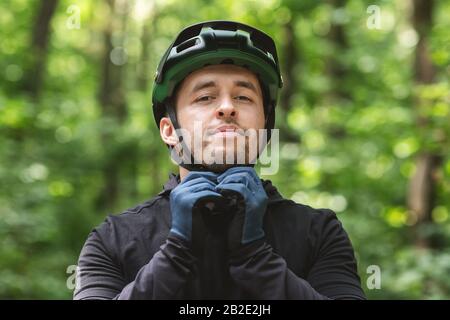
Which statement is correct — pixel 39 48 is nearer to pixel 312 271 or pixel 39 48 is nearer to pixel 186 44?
pixel 186 44

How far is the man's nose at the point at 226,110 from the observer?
2586 millimetres

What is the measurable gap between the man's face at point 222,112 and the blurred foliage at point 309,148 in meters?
2.31

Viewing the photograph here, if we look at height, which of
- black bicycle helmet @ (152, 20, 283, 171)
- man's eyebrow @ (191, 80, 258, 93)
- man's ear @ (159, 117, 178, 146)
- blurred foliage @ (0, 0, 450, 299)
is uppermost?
blurred foliage @ (0, 0, 450, 299)

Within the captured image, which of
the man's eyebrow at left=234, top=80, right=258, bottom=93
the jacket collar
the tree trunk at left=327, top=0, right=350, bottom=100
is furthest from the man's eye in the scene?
the tree trunk at left=327, top=0, right=350, bottom=100

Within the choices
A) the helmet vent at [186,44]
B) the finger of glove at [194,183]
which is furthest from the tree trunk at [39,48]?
the finger of glove at [194,183]

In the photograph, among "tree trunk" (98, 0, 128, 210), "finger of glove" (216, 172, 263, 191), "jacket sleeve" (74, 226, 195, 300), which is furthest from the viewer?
"tree trunk" (98, 0, 128, 210)

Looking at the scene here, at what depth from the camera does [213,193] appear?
2227mm

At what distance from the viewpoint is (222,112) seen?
260 cm

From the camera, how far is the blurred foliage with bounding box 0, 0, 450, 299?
8.34 metres

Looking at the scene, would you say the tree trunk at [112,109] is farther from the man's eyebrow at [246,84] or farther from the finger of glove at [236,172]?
the finger of glove at [236,172]

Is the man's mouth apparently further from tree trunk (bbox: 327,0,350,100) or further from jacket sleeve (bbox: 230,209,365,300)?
tree trunk (bbox: 327,0,350,100)

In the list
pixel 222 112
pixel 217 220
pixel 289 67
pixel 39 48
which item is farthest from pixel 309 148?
pixel 217 220
